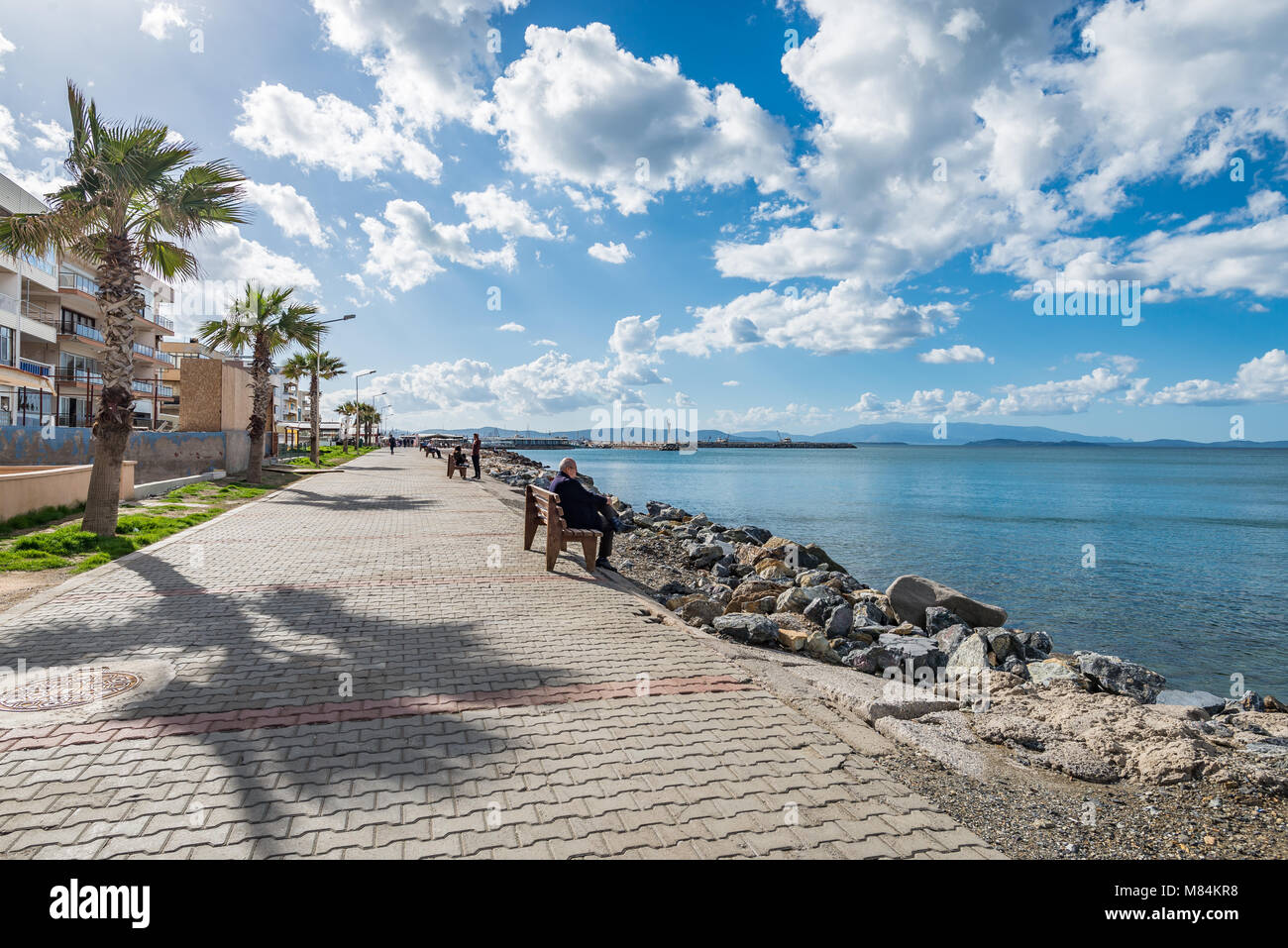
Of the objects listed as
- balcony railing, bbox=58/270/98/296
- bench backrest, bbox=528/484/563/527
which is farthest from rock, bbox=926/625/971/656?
balcony railing, bbox=58/270/98/296

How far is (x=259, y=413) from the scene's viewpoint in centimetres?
2384

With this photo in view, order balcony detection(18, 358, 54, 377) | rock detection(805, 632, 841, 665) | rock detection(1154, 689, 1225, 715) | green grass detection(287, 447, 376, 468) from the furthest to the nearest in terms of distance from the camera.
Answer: green grass detection(287, 447, 376, 468) < balcony detection(18, 358, 54, 377) < rock detection(1154, 689, 1225, 715) < rock detection(805, 632, 841, 665)

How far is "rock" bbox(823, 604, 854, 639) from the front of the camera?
9180 millimetres

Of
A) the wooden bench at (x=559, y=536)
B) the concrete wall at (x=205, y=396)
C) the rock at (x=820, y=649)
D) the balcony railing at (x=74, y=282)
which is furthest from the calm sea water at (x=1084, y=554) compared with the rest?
the balcony railing at (x=74, y=282)

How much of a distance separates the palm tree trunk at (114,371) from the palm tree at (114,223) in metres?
0.01

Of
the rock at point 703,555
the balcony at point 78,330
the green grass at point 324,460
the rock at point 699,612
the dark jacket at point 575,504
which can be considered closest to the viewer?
the rock at point 699,612

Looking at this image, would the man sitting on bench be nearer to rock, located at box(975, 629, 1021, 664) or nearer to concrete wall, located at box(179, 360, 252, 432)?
rock, located at box(975, 629, 1021, 664)

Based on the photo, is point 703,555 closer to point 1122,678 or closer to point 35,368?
point 1122,678

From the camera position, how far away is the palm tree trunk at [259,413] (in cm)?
2283

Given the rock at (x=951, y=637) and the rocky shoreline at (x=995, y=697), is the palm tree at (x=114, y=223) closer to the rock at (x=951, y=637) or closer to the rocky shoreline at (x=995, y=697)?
the rocky shoreline at (x=995, y=697)

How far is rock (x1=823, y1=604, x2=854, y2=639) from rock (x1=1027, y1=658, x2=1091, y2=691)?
2.16 meters
